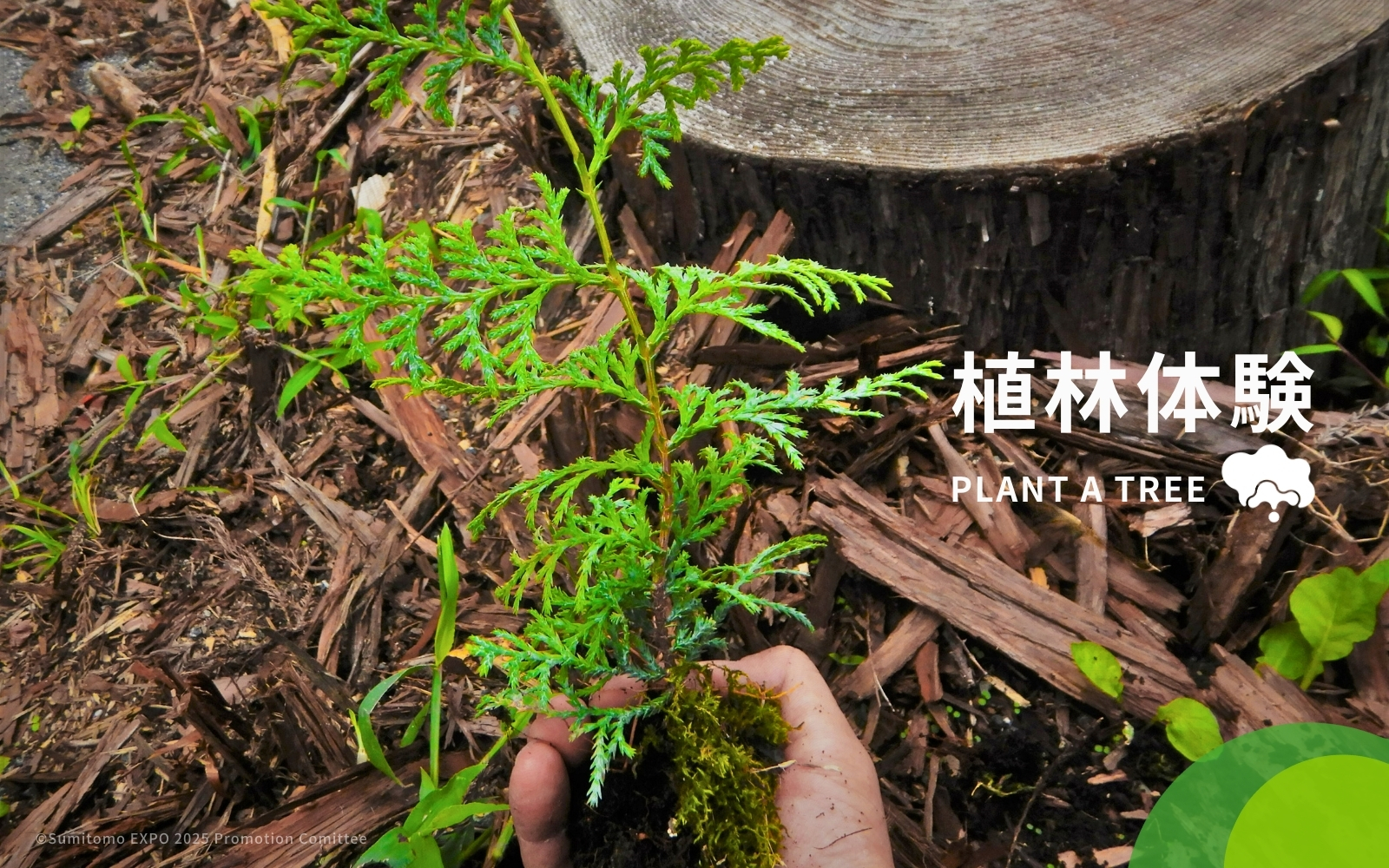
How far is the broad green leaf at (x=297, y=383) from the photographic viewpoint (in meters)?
2.81

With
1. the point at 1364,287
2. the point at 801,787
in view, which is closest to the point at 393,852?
the point at 801,787

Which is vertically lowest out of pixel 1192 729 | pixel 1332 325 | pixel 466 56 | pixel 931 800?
pixel 931 800

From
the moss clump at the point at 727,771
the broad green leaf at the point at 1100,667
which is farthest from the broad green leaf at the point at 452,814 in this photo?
the broad green leaf at the point at 1100,667

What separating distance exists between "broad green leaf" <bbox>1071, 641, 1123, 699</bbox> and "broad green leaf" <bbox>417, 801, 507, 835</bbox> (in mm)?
1424

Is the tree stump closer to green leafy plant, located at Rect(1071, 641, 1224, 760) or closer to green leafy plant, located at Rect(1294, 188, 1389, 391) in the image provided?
green leafy plant, located at Rect(1294, 188, 1389, 391)

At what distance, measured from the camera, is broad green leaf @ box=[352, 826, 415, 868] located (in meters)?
1.78

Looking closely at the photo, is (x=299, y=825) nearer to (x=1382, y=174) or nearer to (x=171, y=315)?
(x=171, y=315)

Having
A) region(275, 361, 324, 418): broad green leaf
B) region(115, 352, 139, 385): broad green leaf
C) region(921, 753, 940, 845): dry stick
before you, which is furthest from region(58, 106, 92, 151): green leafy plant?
region(921, 753, 940, 845): dry stick

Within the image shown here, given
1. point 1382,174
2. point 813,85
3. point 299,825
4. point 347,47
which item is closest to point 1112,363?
point 1382,174

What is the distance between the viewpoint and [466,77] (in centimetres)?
348

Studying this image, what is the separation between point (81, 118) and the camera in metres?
4.01

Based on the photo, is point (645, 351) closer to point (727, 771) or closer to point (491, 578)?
point (727, 771)

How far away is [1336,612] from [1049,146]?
133 centimetres

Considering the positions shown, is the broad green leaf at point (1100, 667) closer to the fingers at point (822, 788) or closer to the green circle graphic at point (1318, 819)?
the green circle graphic at point (1318, 819)
